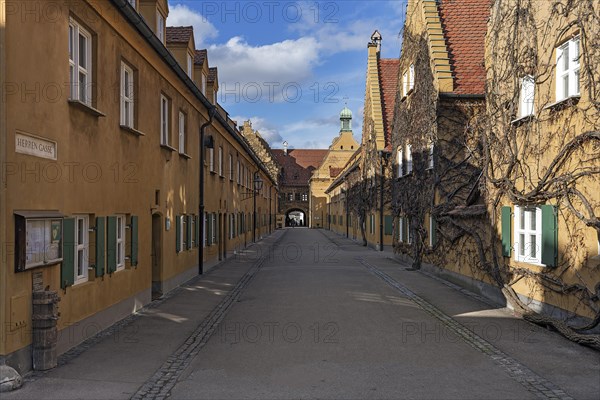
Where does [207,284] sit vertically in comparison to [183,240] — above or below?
below

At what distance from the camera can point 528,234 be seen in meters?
12.6

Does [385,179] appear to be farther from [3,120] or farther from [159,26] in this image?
[3,120]

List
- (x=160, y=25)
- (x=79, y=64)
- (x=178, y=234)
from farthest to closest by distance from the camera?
(x=178, y=234)
(x=160, y=25)
(x=79, y=64)

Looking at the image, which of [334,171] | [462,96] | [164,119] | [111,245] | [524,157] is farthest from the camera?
[334,171]

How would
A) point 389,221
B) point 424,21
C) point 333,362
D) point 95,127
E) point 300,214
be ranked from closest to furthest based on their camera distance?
point 333,362 < point 95,127 < point 424,21 < point 389,221 < point 300,214

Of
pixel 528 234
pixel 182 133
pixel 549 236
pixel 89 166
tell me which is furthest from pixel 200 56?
pixel 549 236

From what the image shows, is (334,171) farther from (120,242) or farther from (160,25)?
(120,242)

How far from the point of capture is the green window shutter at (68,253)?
8.62m

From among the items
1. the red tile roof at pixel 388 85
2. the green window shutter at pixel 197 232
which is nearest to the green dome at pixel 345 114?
the red tile roof at pixel 388 85

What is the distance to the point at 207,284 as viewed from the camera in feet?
58.8

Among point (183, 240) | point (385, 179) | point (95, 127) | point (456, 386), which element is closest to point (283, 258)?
point (385, 179)

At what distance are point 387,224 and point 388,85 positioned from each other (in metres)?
10.5

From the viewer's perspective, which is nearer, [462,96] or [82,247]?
[82,247]

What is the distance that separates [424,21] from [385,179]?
13.8 metres
